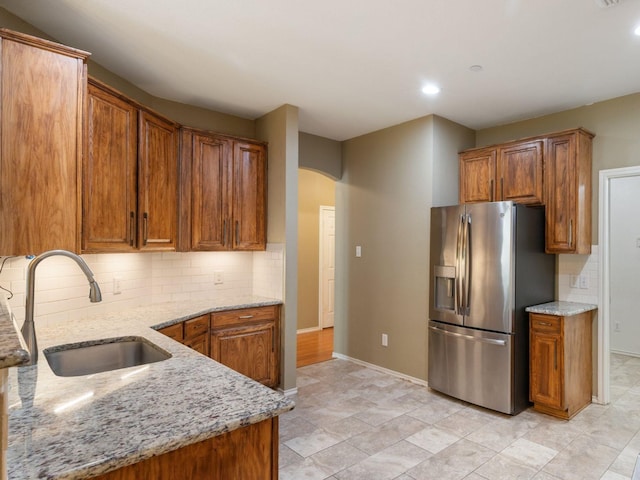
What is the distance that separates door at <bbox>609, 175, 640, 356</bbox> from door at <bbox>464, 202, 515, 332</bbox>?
2.61m

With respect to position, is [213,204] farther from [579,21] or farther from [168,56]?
[579,21]

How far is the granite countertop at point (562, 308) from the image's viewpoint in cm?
311

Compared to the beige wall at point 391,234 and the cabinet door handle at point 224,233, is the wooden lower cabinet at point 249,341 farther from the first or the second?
the beige wall at point 391,234

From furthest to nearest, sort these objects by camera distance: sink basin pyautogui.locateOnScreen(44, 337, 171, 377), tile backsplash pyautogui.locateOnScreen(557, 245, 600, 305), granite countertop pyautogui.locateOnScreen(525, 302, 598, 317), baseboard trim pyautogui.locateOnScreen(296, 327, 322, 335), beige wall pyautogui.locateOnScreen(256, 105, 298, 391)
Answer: baseboard trim pyautogui.locateOnScreen(296, 327, 322, 335) < beige wall pyautogui.locateOnScreen(256, 105, 298, 391) < tile backsplash pyautogui.locateOnScreen(557, 245, 600, 305) < granite countertop pyautogui.locateOnScreen(525, 302, 598, 317) < sink basin pyautogui.locateOnScreen(44, 337, 171, 377)

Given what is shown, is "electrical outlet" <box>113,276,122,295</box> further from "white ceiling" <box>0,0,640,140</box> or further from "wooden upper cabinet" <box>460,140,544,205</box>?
"wooden upper cabinet" <box>460,140,544,205</box>

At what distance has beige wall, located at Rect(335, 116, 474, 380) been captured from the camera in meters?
3.91

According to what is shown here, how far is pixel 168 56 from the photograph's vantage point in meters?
2.69

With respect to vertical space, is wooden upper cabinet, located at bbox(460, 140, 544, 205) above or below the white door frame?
above

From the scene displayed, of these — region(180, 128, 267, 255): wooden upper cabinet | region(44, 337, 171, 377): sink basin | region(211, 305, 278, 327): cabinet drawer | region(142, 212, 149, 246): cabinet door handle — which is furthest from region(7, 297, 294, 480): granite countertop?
region(180, 128, 267, 255): wooden upper cabinet

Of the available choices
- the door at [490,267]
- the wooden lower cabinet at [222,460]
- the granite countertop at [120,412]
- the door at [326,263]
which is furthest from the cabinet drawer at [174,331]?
the door at [326,263]

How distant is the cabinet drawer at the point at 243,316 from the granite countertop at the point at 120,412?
1420mm

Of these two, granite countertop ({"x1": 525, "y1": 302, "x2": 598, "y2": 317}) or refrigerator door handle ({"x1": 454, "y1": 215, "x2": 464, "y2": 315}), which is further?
refrigerator door handle ({"x1": 454, "y1": 215, "x2": 464, "y2": 315})

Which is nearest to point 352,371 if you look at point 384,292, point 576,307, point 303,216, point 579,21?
point 384,292

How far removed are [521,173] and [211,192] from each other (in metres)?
2.86
